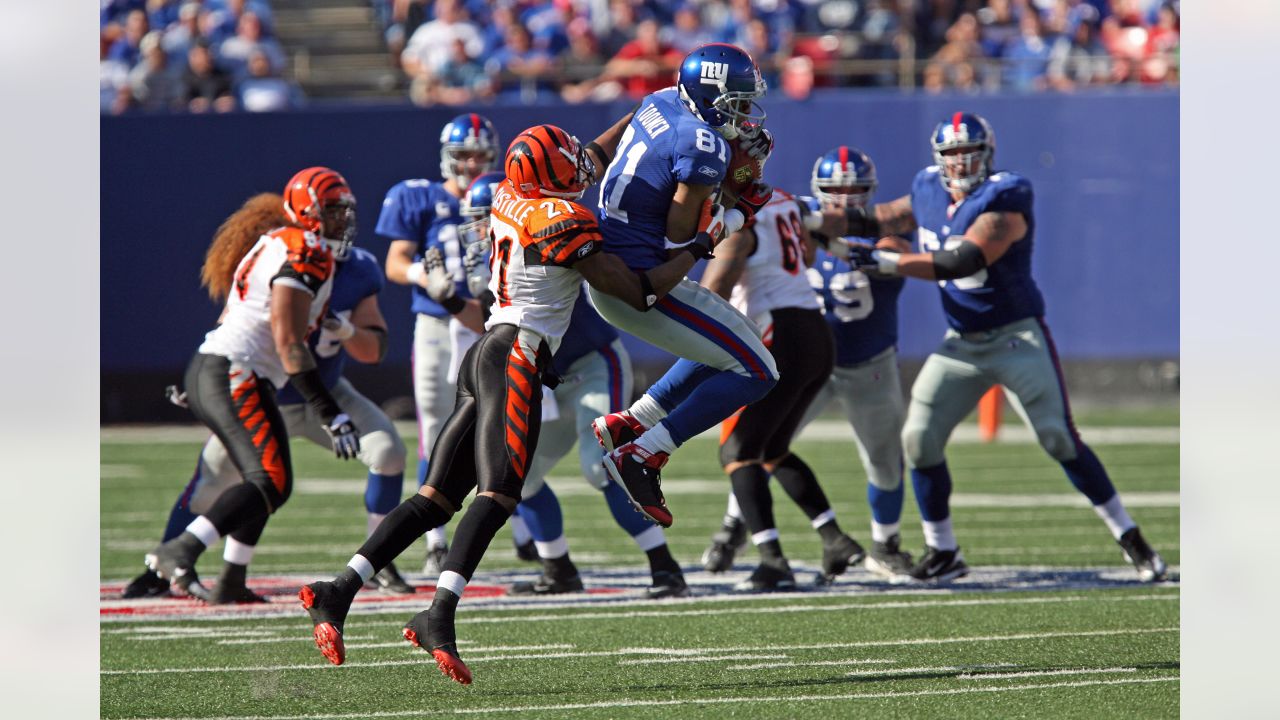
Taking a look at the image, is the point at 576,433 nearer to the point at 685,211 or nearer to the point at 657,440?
the point at 657,440

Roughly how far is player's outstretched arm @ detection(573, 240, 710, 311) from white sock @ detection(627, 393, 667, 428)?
472mm

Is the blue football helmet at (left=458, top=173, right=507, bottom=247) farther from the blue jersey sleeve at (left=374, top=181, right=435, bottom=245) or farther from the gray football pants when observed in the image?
the gray football pants

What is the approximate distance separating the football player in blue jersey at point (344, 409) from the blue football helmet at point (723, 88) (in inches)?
85.1

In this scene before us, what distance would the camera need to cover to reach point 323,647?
4.54 m

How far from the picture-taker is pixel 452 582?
15.3ft

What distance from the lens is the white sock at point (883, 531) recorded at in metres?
7.25

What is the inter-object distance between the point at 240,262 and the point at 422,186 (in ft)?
4.02

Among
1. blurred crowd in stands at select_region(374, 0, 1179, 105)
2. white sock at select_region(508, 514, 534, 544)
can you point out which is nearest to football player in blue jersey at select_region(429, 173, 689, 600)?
white sock at select_region(508, 514, 534, 544)

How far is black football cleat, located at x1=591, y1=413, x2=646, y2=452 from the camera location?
17.1 feet

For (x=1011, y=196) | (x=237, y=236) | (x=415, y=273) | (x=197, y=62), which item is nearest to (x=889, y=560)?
(x=1011, y=196)

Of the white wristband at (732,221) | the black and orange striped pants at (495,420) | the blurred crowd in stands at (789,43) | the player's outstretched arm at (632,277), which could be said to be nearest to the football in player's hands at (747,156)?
the white wristband at (732,221)

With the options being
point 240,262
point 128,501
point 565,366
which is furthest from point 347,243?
point 128,501

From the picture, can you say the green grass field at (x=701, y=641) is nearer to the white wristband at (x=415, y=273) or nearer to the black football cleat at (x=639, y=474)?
the black football cleat at (x=639, y=474)
